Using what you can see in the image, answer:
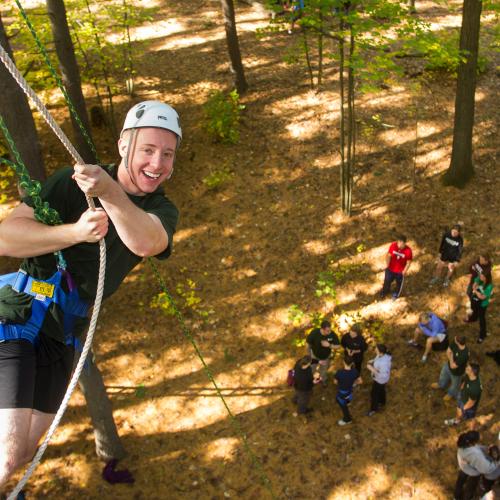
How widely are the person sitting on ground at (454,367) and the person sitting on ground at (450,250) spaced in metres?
2.27

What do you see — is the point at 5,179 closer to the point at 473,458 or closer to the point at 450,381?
the point at 450,381

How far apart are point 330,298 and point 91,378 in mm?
5837

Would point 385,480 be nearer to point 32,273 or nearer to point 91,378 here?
point 91,378

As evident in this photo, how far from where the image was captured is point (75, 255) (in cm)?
296

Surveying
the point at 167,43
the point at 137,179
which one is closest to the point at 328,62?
the point at 167,43

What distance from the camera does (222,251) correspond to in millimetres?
11875

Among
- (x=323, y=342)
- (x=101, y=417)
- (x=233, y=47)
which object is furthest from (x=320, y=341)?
(x=233, y=47)

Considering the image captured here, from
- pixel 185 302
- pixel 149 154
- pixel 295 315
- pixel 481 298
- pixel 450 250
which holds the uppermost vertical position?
pixel 149 154

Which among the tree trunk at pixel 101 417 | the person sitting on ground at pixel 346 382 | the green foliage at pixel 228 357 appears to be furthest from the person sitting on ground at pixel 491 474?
the tree trunk at pixel 101 417

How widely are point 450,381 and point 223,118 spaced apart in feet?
31.2

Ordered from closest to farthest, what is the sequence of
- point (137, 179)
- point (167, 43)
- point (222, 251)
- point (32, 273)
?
point (137, 179) < point (32, 273) < point (222, 251) < point (167, 43)

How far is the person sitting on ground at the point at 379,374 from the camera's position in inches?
319

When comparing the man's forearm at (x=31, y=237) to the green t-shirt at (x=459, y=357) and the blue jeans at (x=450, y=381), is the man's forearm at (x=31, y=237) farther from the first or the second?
the blue jeans at (x=450, y=381)

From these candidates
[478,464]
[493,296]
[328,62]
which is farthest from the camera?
[328,62]
